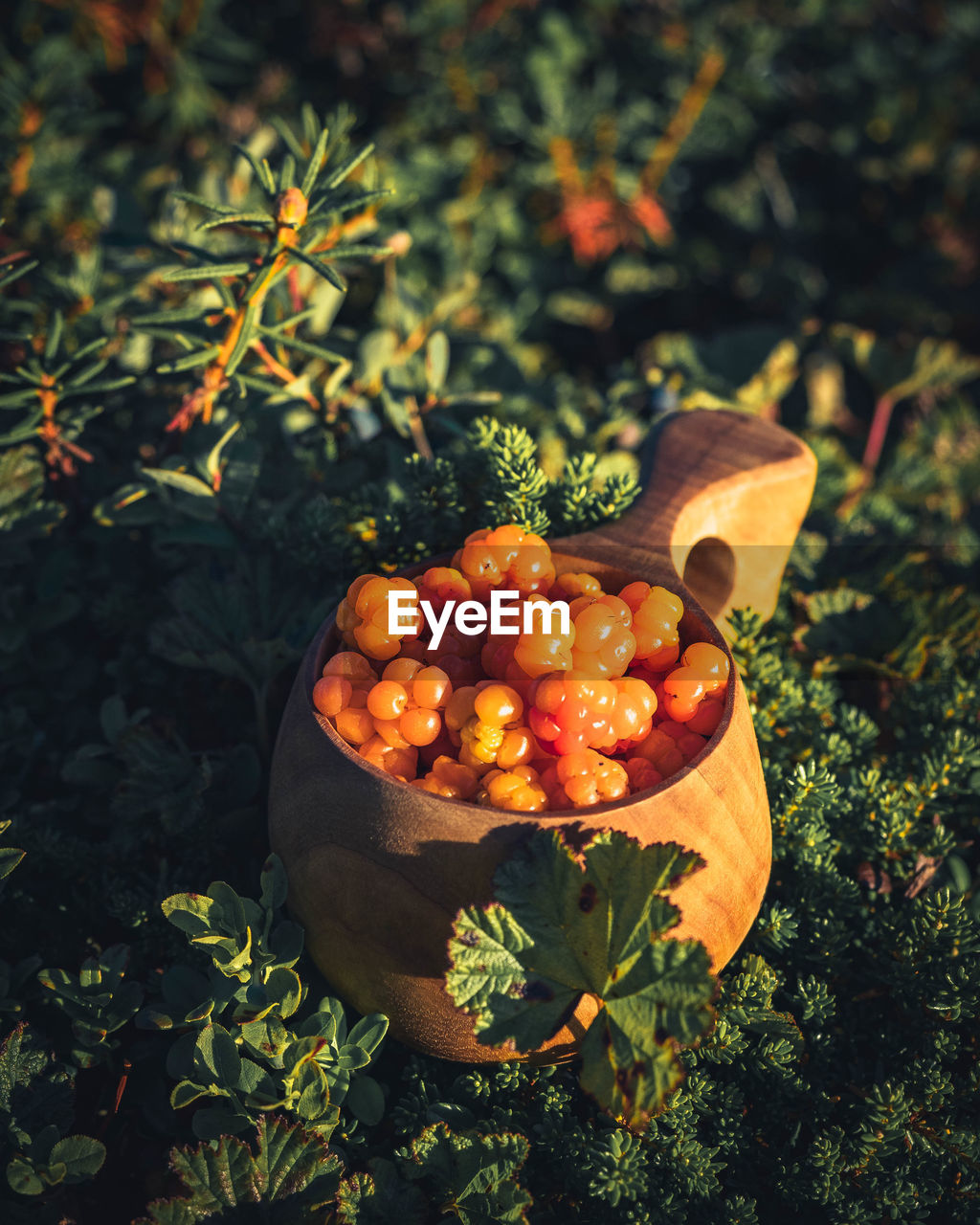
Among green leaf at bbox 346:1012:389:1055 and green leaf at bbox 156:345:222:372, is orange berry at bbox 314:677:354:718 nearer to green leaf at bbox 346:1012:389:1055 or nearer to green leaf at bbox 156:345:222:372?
green leaf at bbox 346:1012:389:1055

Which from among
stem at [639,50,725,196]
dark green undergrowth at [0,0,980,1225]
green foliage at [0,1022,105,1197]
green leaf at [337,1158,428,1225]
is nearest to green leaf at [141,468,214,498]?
dark green undergrowth at [0,0,980,1225]

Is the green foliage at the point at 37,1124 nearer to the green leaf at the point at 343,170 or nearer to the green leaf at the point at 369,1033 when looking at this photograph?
the green leaf at the point at 369,1033

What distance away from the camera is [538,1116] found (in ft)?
3.73

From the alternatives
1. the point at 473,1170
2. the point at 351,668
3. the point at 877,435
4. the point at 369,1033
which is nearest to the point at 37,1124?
the point at 369,1033

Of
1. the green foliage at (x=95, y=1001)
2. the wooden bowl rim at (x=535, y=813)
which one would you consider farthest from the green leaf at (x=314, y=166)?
the green foliage at (x=95, y=1001)

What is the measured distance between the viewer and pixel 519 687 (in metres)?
1.13

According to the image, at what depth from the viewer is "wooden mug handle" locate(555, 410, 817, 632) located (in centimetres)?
142

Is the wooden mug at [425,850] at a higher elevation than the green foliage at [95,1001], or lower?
higher

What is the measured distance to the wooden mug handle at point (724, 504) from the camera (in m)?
1.42

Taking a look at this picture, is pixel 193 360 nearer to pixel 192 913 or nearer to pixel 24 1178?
pixel 192 913

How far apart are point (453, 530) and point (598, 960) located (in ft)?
2.38

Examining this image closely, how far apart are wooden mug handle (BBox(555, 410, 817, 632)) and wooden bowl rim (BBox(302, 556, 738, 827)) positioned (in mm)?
162

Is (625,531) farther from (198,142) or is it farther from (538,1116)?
(198,142)

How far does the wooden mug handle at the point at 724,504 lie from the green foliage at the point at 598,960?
21.7 inches
